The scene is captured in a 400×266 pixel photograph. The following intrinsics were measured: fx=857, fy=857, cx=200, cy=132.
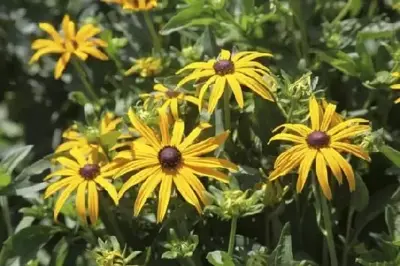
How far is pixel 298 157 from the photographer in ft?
3.13

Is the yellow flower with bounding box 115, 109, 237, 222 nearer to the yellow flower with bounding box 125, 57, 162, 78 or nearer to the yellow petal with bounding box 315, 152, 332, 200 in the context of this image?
the yellow petal with bounding box 315, 152, 332, 200

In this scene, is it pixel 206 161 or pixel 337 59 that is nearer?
pixel 206 161

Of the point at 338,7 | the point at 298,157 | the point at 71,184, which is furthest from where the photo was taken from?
the point at 338,7

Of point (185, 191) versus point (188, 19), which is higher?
point (188, 19)

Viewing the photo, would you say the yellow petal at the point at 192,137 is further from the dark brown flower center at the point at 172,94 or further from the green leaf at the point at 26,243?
the green leaf at the point at 26,243

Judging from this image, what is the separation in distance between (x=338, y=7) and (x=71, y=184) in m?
0.58

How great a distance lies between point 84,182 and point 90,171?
2cm

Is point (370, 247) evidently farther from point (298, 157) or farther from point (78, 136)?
point (78, 136)

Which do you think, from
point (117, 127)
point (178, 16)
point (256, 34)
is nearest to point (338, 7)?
point (256, 34)

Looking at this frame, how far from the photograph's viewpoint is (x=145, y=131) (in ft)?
3.41

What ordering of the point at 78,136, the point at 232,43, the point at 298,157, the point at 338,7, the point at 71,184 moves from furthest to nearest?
1. the point at 338,7
2. the point at 232,43
3. the point at 78,136
4. the point at 71,184
5. the point at 298,157

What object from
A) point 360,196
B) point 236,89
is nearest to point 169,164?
point 236,89

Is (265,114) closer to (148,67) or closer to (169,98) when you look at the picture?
(169,98)

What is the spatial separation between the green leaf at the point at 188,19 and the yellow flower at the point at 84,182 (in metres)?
0.23
